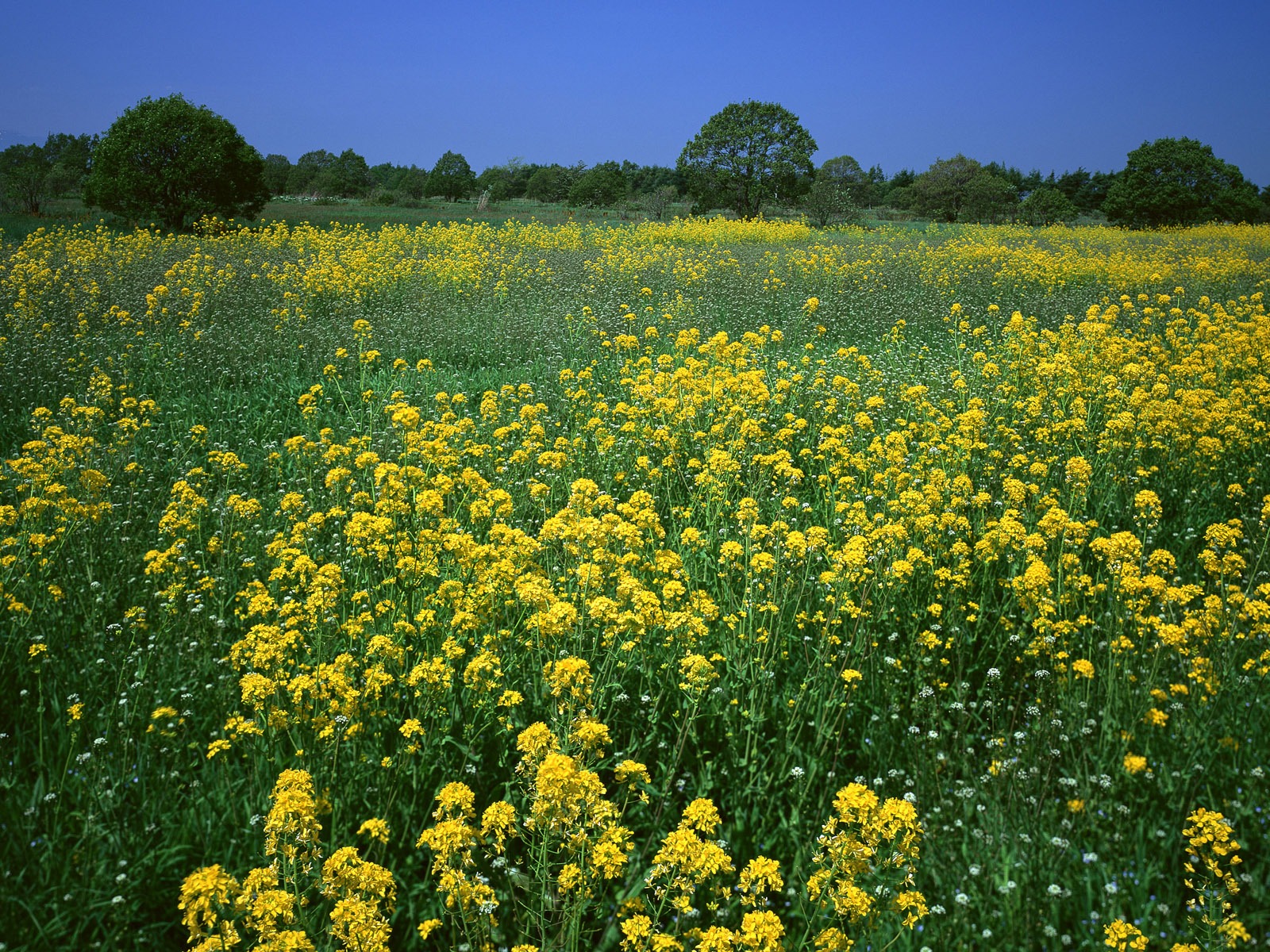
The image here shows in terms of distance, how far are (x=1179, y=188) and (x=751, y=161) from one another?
2346 centimetres

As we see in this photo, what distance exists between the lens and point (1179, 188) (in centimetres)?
4231

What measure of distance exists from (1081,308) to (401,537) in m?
11.8

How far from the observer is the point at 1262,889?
2357mm

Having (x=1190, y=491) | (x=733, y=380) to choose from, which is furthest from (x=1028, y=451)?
(x=733, y=380)

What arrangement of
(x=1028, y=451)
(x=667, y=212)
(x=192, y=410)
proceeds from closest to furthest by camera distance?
1. (x=1028, y=451)
2. (x=192, y=410)
3. (x=667, y=212)

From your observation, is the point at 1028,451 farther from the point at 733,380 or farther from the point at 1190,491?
the point at 733,380

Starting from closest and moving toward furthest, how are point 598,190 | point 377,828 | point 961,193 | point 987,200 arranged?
point 377,828 < point 987,200 < point 598,190 < point 961,193

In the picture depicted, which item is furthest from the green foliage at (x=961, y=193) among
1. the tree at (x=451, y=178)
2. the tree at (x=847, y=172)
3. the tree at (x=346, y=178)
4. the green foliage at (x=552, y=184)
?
the tree at (x=346, y=178)

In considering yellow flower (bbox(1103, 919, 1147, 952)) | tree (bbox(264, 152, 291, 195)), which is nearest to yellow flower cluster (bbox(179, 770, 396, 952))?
yellow flower (bbox(1103, 919, 1147, 952))

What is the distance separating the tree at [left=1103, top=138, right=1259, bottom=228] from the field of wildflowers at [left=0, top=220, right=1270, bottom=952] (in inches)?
1756

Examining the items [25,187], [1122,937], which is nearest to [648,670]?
[1122,937]

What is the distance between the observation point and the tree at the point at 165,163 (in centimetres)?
2500

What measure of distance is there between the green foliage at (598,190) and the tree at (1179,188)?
97.3ft

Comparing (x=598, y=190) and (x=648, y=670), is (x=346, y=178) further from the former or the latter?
(x=648, y=670)
